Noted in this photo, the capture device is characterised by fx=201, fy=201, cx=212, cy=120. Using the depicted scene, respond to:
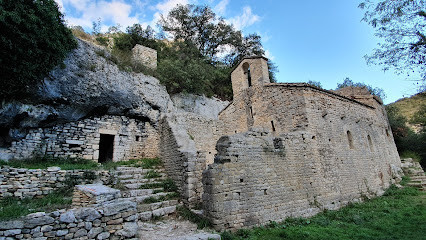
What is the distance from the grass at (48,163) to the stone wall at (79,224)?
14.0 feet

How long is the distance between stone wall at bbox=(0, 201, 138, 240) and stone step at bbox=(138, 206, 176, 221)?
1.12 m

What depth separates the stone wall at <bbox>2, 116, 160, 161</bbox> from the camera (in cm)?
828

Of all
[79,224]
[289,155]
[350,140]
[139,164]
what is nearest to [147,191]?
[139,164]

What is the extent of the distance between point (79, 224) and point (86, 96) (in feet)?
22.8

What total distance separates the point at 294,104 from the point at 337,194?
14.9 feet

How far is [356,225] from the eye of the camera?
6996 millimetres

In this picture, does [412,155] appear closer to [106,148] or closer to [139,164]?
[139,164]

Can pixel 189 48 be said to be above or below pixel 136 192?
above

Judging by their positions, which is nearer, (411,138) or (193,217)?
(193,217)

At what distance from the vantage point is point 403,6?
7.09 m

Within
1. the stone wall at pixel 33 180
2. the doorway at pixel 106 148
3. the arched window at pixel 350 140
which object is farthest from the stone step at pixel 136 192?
the arched window at pixel 350 140

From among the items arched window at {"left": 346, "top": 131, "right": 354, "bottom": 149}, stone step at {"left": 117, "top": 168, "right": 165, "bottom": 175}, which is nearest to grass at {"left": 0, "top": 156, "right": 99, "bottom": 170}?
stone step at {"left": 117, "top": 168, "right": 165, "bottom": 175}

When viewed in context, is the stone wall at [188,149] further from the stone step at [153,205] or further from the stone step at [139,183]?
the stone step at [139,183]

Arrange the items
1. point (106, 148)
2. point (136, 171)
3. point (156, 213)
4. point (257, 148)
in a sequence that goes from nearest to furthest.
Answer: point (156, 213), point (257, 148), point (136, 171), point (106, 148)
